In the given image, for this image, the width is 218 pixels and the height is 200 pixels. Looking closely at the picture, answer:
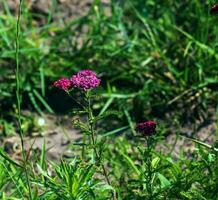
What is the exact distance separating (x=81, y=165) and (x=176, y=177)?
43 cm

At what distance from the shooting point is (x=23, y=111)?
→ 4.07 meters

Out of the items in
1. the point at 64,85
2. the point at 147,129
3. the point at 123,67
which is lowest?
the point at 123,67

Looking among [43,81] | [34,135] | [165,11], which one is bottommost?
[34,135]

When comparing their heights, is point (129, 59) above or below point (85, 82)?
below

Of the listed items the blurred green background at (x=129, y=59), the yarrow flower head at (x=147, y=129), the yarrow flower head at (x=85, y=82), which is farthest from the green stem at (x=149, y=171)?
the blurred green background at (x=129, y=59)

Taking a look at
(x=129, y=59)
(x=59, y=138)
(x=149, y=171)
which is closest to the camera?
(x=149, y=171)

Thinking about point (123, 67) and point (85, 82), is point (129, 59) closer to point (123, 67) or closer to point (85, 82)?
point (123, 67)

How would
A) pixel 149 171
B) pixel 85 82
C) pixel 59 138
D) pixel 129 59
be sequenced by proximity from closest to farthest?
pixel 85 82 → pixel 149 171 → pixel 59 138 → pixel 129 59

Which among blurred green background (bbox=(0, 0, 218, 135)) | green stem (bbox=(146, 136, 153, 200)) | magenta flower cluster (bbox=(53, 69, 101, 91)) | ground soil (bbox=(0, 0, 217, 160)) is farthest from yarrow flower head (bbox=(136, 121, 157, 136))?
blurred green background (bbox=(0, 0, 218, 135))

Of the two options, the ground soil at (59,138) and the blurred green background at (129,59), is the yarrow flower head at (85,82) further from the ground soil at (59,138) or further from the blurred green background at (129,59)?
the blurred green background at (129,59)

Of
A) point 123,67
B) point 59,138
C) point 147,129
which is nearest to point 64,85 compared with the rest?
point 147,129

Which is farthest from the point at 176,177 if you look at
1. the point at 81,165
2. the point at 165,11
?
the point at 165,11

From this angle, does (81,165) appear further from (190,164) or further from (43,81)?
(43,81)

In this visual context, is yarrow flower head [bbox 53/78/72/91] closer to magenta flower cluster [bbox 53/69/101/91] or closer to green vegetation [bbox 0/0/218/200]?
magenta flower cluster [bbox 53/69/101/91]
